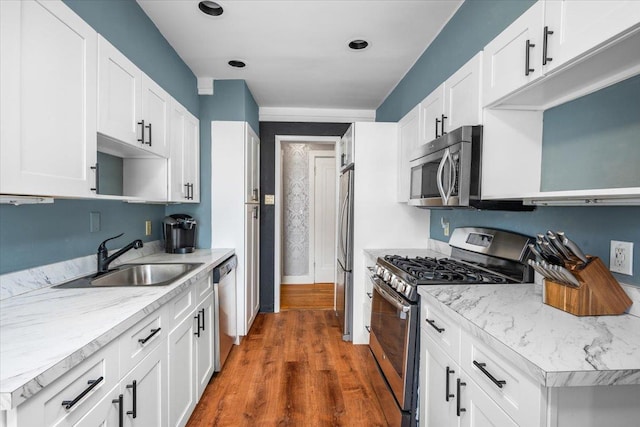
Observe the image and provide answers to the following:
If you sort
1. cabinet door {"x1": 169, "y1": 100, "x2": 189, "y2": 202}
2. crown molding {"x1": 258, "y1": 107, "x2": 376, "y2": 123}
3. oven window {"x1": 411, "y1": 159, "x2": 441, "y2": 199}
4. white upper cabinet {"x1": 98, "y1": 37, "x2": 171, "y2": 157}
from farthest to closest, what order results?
crown molding {"x1": 258, "y1": 107, "x2": 376, "y2": 123} < cabinet door {"x1": 169, "y1": 100, "x2": 189, "y2": 202} < oven window {"x1": 411, "y1": 159, "x2": 441, "y2": 199} < white upper cabinet {"x1": 98, "y1": 37, "x2": 171, "y2": 157}

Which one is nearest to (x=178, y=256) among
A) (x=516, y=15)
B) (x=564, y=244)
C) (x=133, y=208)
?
(x=133, y=208)

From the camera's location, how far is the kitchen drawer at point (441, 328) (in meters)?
1.27

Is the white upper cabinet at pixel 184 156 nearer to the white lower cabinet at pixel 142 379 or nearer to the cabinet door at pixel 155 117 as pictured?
the cabinet door at pixel 155 117

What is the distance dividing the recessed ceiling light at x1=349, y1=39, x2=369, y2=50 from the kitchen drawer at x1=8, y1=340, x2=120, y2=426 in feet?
8.15

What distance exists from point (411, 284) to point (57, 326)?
147 cm

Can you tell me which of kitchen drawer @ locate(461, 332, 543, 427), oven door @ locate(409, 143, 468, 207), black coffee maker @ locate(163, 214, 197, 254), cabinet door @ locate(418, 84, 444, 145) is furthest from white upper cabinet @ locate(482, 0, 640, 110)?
black coffee maker @ locate(163, 214, 197, 254)

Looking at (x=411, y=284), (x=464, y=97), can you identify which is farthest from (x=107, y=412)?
(x=464, y=97)

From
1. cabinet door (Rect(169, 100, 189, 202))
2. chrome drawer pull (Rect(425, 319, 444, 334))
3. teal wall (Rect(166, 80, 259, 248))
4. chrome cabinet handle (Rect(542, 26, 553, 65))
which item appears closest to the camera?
chrome cabinet handle (Rect(542, 26, 553, 65))

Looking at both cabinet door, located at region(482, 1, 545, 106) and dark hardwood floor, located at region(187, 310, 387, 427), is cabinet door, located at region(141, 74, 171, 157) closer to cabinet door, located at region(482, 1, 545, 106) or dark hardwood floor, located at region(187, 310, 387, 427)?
dark hardwood floor, located at region(187, 310, 387, 427)

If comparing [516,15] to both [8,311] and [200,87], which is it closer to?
[8,311]

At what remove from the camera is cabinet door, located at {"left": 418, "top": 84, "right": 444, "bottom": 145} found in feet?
6.66

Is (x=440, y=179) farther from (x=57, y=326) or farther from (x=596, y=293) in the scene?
(x=57, y=326)

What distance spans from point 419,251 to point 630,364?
78.4 inches

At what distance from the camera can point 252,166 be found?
3.51m
